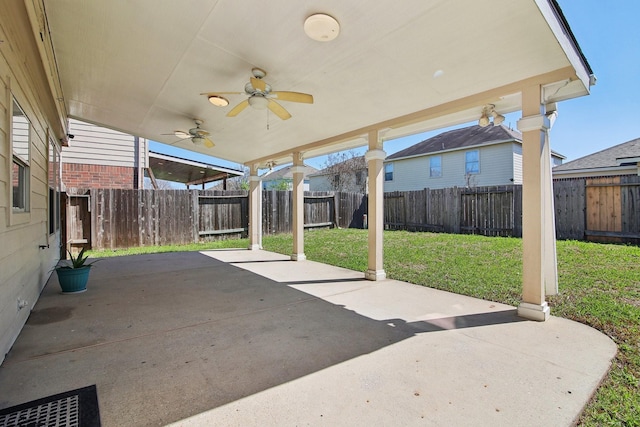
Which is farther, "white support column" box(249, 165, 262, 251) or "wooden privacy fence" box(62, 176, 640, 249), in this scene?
"white support column" box(249, 165, 262, 251)

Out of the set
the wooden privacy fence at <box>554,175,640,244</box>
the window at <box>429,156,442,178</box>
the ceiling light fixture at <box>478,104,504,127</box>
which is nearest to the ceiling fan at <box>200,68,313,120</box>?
the ceiling light fixture at <box>478,104,504,127</box>

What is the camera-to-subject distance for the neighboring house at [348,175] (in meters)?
19.5

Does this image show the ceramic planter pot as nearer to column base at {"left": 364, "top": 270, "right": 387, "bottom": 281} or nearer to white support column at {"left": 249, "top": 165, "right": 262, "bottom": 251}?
column base at {"left": 364, "top": 270, "right": 387, "bottom": 281}

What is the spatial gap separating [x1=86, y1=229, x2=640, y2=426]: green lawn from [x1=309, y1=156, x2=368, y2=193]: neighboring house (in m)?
10.6

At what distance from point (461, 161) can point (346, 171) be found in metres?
7.82

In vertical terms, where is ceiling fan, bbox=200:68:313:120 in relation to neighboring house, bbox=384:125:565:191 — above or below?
below

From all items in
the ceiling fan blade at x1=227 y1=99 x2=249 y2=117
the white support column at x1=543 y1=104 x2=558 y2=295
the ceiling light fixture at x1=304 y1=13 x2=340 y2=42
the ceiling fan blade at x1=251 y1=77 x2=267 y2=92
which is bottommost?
the white support column at x1=543 y1=104 x2=558 y2=295

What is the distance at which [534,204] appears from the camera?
3248mm

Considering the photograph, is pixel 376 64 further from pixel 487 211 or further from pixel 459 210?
pixel 459 210

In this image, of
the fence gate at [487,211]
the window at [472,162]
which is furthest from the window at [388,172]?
the fence gate at [487,211]

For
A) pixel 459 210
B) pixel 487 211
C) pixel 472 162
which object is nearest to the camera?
pixel 487 211

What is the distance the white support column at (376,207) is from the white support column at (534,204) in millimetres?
2039

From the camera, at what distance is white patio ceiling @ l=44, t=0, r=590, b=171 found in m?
2.56

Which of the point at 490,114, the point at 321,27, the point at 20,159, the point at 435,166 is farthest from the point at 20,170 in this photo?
the point at 435,166
